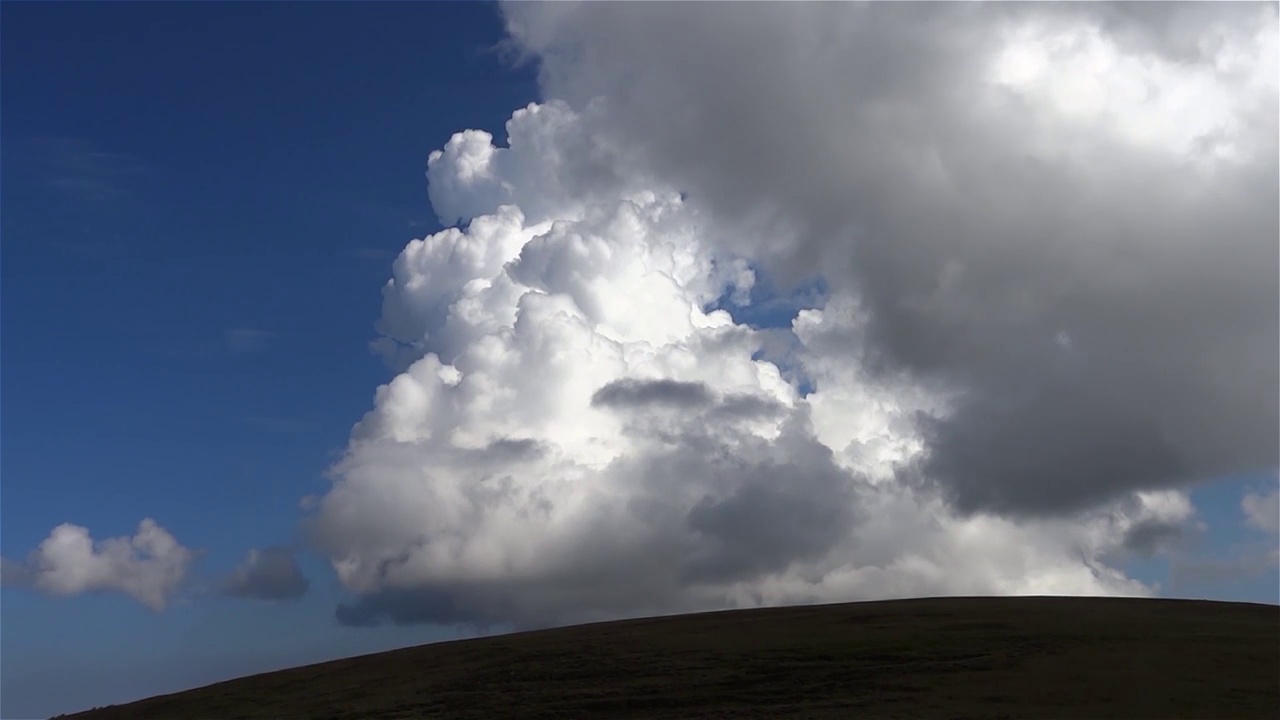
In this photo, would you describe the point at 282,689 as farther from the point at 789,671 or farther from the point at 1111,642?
the point at 1111,642

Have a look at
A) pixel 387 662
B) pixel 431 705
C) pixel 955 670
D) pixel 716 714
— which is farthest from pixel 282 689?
pixel 955 670

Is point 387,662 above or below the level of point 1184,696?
above

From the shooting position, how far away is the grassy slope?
176 ft

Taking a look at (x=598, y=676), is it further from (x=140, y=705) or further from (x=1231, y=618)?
(x=1231, y=618)

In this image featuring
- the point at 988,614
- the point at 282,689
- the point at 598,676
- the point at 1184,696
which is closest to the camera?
the point at 1184,696

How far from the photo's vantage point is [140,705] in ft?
247

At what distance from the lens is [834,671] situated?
2399 inches

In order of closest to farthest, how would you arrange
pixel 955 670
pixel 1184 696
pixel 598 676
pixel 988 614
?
pixel 1184 696 → pixel 955 670 → pixel 598 676 → pixel 988 614

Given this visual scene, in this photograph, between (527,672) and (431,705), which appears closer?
(431,705)

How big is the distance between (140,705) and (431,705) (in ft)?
88.1

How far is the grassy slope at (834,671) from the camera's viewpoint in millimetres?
53656

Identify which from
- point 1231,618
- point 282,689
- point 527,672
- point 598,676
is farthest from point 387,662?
point 1231,618

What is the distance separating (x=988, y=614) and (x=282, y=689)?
152 ft

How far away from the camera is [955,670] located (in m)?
59.6
